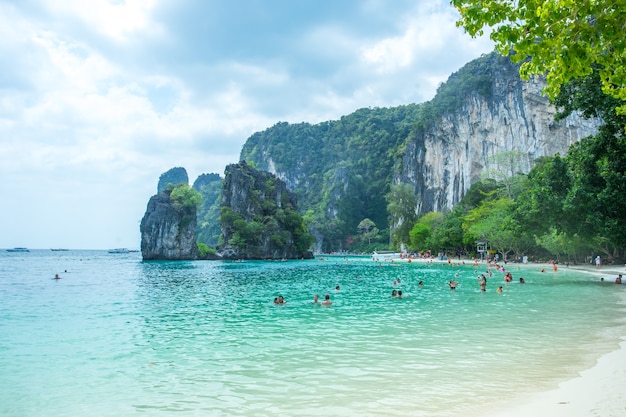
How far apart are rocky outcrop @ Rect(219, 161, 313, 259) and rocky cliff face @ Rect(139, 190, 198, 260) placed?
8911 mm

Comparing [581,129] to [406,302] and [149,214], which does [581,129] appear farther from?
[149,214]

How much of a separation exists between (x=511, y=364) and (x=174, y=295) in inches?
919

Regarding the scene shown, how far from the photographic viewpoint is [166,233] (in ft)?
333

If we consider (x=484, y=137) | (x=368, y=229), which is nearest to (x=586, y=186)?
(x=484, y=137)

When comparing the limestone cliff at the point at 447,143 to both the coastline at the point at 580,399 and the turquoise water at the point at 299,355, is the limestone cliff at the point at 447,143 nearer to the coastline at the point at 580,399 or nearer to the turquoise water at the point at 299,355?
the turquoise water at the point at 299,355

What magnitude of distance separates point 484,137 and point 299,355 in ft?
284

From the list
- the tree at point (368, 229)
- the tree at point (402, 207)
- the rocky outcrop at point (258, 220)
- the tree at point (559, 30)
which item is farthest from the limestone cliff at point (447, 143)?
the rocky outcrop at point (258, 220)

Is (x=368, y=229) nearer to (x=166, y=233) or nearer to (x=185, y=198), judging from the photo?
(x=185, y=198)

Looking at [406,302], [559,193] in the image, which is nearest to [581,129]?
[559,193]

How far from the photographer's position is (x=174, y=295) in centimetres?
2861

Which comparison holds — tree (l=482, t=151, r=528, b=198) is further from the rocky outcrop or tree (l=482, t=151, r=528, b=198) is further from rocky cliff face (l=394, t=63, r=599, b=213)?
the rocky outcrop

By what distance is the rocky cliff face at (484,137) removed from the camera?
71250 millimetres

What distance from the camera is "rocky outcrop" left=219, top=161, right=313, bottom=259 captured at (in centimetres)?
9858

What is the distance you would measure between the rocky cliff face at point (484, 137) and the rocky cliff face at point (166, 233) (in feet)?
202
